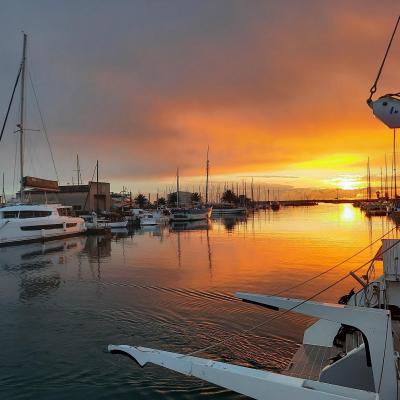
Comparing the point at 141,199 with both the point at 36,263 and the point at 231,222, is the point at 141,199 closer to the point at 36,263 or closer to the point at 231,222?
the point at 231,222

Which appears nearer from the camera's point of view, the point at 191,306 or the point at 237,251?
the point at 191,306

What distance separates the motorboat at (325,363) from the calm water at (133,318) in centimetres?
131

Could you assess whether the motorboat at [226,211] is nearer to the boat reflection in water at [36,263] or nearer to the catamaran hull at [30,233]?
the catamaran hull at [30,233]

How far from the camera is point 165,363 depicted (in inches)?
232

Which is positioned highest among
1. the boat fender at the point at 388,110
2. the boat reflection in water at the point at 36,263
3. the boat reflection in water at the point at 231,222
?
the boat fender at the point at 388,110

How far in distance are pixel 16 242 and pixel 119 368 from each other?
3579 cm

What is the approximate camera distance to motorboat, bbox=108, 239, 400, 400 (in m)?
5.24

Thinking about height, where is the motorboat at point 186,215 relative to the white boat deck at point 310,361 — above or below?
above

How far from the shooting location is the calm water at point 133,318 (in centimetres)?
907

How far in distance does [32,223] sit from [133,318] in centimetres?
3427

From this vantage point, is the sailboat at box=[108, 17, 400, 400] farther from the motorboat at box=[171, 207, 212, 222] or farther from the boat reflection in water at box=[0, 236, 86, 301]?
the motorboat at box=[171, 207, 212, 222]

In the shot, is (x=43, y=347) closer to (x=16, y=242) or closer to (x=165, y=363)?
(x=165, y=363)

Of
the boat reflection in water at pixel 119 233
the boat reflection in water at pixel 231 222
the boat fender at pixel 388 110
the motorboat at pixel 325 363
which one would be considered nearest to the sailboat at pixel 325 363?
the motorboat at pixel 325 363

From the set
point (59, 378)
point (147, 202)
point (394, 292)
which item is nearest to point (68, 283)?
point (59, 378)
